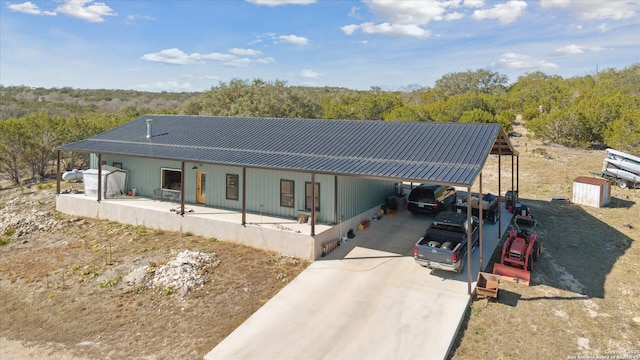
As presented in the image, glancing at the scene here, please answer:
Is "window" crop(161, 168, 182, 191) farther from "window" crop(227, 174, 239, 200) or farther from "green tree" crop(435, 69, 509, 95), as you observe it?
"green tree" crop(435, 69, 509, 95)

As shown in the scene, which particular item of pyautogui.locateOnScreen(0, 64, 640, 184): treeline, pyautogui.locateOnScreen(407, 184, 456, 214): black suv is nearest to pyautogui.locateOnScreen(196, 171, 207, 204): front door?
pyautogui.locateOnScreen(407, 184, 456, 214): black suv

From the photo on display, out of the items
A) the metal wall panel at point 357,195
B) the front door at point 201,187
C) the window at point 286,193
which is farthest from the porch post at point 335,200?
the front door at point 201,187

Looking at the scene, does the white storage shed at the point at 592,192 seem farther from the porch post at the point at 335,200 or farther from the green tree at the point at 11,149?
the green tree at the point at 11,149

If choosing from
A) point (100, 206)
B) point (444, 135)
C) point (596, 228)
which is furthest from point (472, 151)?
point (100, 206)

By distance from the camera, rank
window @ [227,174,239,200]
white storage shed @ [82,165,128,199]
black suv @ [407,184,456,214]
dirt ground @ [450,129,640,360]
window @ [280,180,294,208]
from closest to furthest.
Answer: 1. dirt ground @ [450,129,640,360]
2. window @ [280,180,294,208]
3. window @ [227,174,239,200]
4. black suv @ [407,184,456,214]
5. white storage shed @ [82,165,128,199]

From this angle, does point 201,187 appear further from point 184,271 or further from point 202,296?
point 202,296

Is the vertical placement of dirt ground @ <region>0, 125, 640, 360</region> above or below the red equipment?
below
